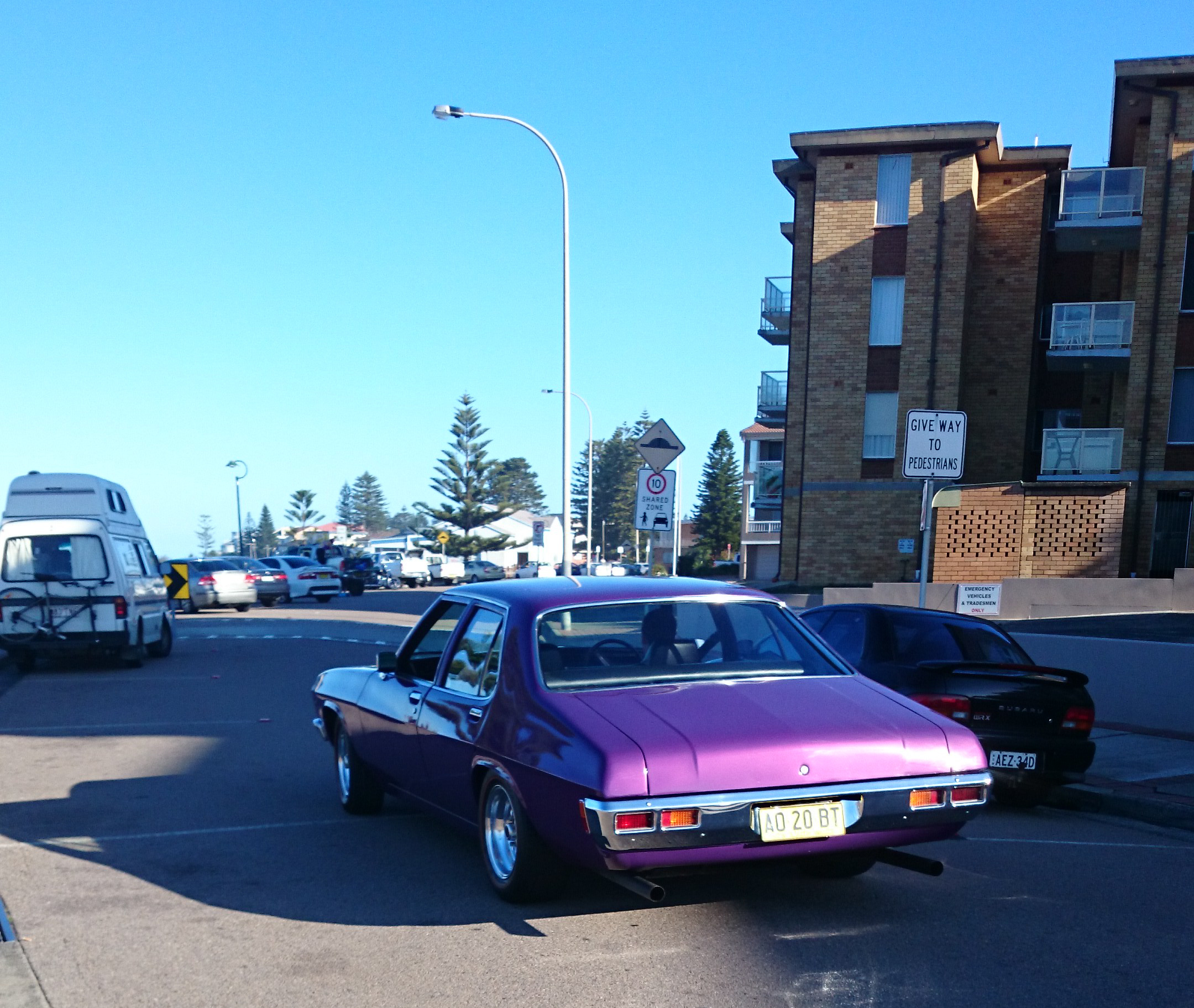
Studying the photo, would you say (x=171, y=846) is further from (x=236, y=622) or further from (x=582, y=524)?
(x=582, y=524)

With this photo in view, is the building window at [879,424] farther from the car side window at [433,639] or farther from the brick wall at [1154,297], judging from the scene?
the car side window at [433,639]

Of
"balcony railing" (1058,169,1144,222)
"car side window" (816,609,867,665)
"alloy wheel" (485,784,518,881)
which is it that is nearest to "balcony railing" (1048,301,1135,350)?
"balcony railing" (1058,169,1144,222)

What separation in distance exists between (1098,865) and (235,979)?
442 cm

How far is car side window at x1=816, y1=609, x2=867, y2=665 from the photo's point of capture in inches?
342

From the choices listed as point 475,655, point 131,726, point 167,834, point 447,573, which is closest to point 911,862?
point 475,655

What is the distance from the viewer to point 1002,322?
31.3 metres

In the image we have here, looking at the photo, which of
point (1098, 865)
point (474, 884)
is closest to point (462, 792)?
point (474, 884)

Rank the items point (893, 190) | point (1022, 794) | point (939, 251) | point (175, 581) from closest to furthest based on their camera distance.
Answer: point (1022, 794) → point (175, 581) → point (939, 251) → point (893, 190)

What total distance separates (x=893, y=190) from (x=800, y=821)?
92.7ft

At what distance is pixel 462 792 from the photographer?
19.0 feet

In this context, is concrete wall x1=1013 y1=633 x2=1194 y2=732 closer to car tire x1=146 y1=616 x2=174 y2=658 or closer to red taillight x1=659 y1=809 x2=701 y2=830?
red taillight x1=659 y1=809 x2=701 y2=830

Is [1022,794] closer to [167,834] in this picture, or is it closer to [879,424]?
[167,834]

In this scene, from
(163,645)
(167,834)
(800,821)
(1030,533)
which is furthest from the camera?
(1030,533)

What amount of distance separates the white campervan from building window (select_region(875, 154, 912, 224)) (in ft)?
67.0
